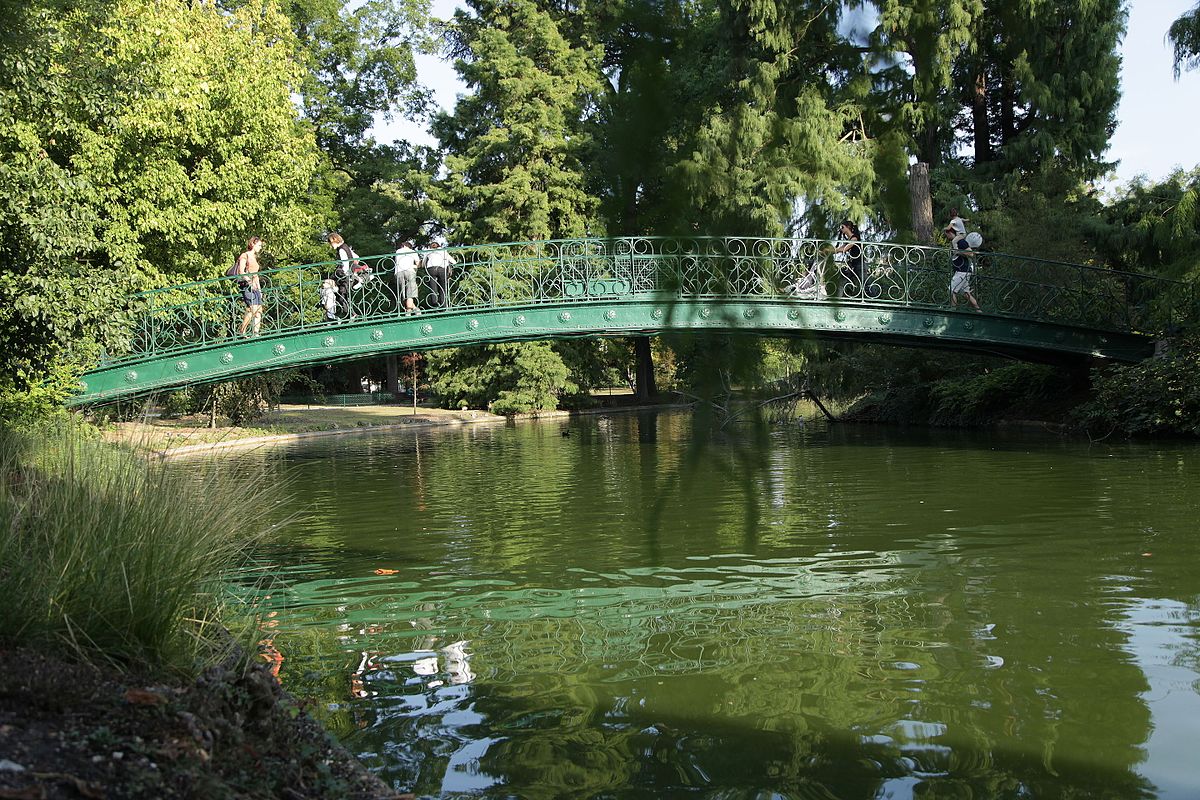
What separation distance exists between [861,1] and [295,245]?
23678 mm

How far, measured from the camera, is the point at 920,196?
2.06 meters

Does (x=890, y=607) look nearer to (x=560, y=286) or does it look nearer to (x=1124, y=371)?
(x=560, y=286)

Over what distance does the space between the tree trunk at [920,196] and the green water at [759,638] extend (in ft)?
2.04

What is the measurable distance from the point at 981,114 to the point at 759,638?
3.69 meters

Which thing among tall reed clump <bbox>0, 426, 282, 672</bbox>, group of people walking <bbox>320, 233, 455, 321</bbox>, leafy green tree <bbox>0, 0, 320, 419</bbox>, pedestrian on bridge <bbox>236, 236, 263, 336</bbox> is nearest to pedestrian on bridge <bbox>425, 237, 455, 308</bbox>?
group of people walking <bbox>320, 233, 455, 321</bbox>

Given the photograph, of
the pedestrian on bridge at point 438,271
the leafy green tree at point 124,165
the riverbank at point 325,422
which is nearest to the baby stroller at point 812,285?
the leafy green tree at point 124,165

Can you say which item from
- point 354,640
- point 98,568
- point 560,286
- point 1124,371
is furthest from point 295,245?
point 98,568

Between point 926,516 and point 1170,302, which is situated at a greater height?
point 1170,302

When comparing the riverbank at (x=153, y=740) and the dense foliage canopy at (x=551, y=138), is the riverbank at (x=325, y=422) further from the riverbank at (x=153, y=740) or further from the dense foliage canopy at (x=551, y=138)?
the riverbank at (x=153, y=740)

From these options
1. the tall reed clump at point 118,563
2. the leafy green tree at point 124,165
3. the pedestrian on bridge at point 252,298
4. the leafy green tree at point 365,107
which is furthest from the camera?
the leafy green tree at point 365,107

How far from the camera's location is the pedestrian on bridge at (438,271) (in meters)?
14.7

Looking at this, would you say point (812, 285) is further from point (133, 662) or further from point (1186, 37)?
point (1186, 37)

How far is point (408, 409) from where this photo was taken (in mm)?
37625

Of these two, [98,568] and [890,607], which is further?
[890,607]
